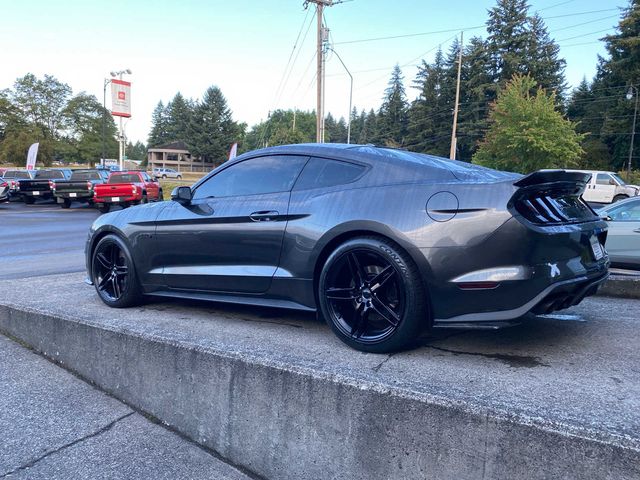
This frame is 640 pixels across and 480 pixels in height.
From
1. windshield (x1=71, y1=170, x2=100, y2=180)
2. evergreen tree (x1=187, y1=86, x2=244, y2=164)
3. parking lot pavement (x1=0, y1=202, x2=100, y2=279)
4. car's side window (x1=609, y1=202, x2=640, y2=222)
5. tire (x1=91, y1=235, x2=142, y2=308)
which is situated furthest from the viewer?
evergreen tree (x1=187, y1=86, x2=244, y2=164)

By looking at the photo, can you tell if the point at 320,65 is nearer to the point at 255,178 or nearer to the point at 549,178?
the point at 255,178

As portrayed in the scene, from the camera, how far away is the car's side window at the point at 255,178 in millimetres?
3711

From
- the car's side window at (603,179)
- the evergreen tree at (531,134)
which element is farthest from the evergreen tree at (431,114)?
the car's side window at (603,179)

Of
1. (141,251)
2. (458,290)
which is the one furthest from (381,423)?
(141,251)

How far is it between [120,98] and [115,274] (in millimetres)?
38016

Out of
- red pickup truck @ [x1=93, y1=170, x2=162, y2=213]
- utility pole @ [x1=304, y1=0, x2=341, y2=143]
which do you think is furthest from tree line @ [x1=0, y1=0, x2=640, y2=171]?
red pickup truck @ [x1=93, y1=170, x2=162, y2=213]

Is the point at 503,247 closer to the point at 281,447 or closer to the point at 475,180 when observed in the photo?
the point at 475,180

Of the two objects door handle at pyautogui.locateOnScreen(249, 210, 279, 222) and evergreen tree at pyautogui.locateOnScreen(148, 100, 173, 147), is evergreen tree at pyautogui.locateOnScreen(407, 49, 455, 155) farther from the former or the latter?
evergreen tree at pyautogui.locateOnScreen(148, 100, 173, 147)

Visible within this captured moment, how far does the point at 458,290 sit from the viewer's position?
9.08 ft

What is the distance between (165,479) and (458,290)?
1.83m

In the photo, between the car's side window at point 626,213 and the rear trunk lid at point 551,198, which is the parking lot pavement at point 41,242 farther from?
the car's side window at point 626,213

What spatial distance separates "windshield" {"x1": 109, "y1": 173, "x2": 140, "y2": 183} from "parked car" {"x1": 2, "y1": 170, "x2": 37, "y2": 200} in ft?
24.4

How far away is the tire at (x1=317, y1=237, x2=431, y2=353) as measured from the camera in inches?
113

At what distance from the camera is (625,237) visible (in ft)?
25.8
